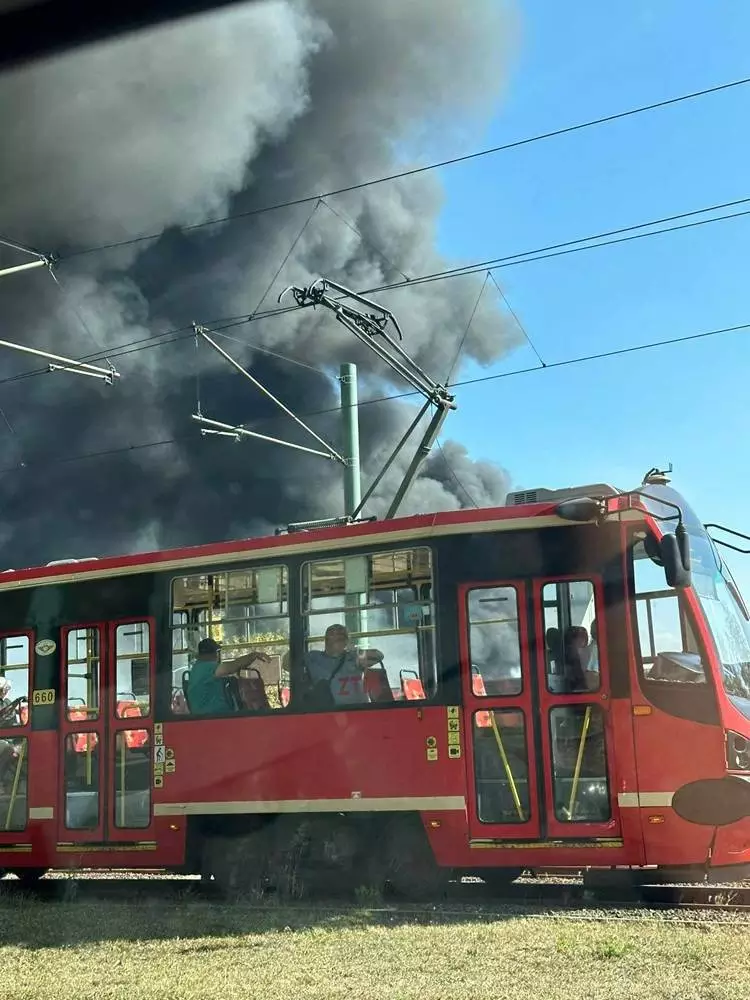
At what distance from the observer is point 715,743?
8992 mm

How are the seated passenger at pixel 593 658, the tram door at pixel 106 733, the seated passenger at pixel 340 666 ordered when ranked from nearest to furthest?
the seated passenger at pixel 593 658
the seated passenger at pixel 340 666
the tram door at pixel 106 733

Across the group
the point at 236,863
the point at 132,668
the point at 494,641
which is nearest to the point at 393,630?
the point at 494,641

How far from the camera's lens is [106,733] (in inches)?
442

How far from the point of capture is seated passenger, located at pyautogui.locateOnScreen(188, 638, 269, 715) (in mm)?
10672

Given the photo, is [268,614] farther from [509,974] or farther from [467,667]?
[509,974]

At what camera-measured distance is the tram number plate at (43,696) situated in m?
11.7

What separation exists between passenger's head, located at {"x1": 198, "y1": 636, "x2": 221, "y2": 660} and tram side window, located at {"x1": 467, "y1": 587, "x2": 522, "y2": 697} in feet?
8.04

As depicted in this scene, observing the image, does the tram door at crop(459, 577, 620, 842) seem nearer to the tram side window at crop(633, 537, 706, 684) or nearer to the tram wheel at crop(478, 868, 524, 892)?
the tram side window at crop(633, 537, 706, 684)

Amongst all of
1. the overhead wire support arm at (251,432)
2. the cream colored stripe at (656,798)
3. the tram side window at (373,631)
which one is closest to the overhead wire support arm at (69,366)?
the overhead wire support arm at (251,432)

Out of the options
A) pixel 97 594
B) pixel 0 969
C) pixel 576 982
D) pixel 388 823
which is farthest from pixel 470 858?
pixel 97 594

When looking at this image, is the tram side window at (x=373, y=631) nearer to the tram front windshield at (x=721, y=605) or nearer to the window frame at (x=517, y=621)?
the window frame at (x=517, y=621)

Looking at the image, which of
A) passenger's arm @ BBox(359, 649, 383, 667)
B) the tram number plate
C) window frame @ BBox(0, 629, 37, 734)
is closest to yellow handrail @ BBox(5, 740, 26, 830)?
window frame @ BBox(0, 629, 37, 734)

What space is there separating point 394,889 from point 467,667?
2066mm

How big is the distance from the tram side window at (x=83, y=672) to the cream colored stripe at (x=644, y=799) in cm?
514
